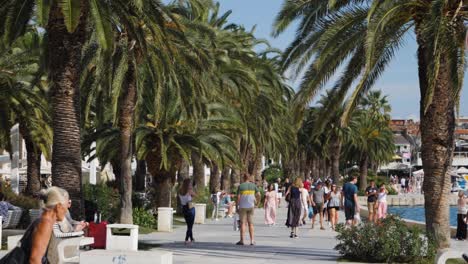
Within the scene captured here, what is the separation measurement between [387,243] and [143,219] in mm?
11309

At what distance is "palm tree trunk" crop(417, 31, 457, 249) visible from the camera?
15250 mm

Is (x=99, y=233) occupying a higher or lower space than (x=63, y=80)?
lower

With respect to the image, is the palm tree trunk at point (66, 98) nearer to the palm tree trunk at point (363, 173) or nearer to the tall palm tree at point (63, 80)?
the tall palm tree at point (63, 80)

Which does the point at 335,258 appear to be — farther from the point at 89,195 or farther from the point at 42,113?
the point at 42,113

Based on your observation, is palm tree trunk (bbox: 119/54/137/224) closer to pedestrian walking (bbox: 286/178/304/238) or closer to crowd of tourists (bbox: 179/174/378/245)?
crowd of tourists (bbox: 179/174/378/245)

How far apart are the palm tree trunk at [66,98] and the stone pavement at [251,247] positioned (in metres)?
→ 2.66

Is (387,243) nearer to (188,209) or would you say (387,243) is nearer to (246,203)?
(246,203)

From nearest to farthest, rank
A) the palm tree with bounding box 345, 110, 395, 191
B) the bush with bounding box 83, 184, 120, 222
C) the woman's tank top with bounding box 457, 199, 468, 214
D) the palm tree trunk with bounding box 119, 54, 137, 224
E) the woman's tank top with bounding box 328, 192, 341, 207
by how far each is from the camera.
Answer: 1. the palm tree trunk with bounding box 119, 54, 137, 224
2. the woman's tank top with bounding box 457, 199, 468, 214
3. the bush with bounding box 83, 184, 120, 222
4. the woman's tank top with bounding box 328, 192, 341, 207
5. the palm tree with bounding box 345, 110, 395, 191

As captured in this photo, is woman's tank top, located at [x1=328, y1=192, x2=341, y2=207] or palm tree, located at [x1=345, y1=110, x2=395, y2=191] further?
palm tree, located at [x1=345, y1=110, x2=395, y2=191]

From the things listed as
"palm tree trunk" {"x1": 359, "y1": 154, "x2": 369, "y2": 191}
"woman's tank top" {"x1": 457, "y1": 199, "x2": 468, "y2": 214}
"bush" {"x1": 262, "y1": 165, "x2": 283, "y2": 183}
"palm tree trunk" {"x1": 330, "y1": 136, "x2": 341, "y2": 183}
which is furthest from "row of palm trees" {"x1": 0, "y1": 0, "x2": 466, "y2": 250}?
"bush" {"x1": 262, "y1": 165, "x2": 283, "y2": 183}

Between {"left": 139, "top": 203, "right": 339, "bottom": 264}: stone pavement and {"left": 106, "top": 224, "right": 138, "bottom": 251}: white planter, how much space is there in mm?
898

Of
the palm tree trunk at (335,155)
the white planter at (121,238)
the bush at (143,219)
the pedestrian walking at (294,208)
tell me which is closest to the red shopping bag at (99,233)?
the white planter at (121,238)

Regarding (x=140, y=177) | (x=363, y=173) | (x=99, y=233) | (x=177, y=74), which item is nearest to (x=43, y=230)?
(x=99, y=233)

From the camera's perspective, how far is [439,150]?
15.3 meters
